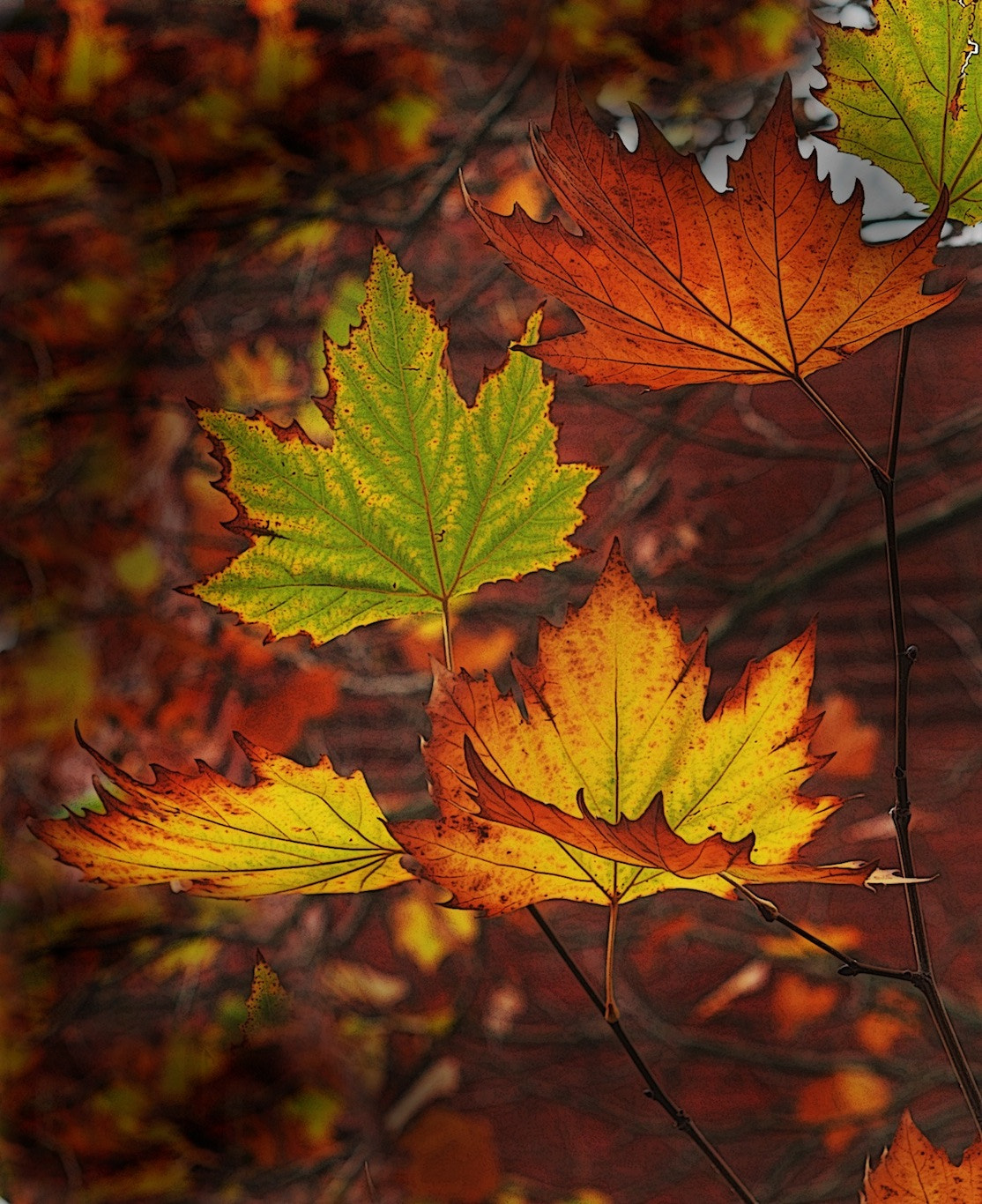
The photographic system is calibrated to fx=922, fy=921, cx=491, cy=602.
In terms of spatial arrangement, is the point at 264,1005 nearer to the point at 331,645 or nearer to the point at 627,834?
the point at 331,645

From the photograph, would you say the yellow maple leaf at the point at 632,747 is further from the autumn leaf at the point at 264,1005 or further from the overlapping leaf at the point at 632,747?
the autumn leaf at the point at 264,1005

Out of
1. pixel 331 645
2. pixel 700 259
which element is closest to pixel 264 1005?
pixel 331 645

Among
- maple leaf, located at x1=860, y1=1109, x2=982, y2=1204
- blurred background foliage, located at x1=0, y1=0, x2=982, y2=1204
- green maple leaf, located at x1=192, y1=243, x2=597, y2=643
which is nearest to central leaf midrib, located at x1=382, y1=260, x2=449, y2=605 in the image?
green maple leaf, located at x1=192, y1=243, x2=597, y2=643

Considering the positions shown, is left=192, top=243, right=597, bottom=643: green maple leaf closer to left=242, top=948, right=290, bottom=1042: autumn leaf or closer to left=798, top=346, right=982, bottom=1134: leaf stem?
left=798, top=346, right=982, bottom=1134: leaf stem

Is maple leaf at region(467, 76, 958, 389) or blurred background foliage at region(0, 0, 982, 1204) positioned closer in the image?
maple leaf at region(467, 76, 958, 389)

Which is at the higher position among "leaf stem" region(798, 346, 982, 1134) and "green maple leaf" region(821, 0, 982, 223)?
"green maple leaf" region(821, 0, 982, 223)
